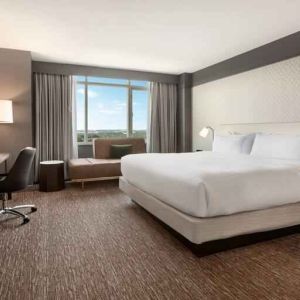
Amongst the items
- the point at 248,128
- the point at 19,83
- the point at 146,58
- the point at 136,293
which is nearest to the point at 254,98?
the point at 248,128

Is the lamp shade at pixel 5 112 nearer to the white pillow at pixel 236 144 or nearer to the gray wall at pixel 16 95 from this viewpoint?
the gray wall at pixel 16 95

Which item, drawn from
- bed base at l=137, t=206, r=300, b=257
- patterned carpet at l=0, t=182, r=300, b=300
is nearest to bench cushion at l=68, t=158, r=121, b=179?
patterned carpet at l=0, t=182, r=300, b=300

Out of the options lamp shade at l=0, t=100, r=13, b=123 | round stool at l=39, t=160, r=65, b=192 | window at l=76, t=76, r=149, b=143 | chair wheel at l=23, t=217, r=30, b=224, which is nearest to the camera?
chair wheel at l=23, t=217, r=30, b=224

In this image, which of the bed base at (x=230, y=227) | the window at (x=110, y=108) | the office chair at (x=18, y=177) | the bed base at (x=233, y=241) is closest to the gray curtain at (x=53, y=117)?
the window at (x=110, y=108)

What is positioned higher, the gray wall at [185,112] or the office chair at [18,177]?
the gray wall at [185,112]

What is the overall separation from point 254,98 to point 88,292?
381cm

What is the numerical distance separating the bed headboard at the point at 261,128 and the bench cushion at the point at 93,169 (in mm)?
2197

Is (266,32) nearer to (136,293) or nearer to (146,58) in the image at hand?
(146,58)

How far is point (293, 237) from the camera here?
252 centimetres

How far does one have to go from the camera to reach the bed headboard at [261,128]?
11.9 ft

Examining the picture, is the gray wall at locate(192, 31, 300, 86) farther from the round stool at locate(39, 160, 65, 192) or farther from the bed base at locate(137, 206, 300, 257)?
the round stool at locate(39, 160, 65, 192)

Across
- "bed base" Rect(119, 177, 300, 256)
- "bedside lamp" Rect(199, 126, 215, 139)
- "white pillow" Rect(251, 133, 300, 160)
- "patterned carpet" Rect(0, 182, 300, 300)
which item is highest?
"bedside lamp" Rect(199, 126, 215, 139)

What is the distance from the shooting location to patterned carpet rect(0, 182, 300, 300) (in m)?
1.69

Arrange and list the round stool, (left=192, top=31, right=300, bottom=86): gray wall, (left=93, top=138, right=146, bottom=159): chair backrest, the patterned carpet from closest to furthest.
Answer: the patterned carpet
(left=192, top=31, right=300, bottom=86): gray wall
the round stool
(left=93, top=138, right=146, bottom=159): chair backrest
